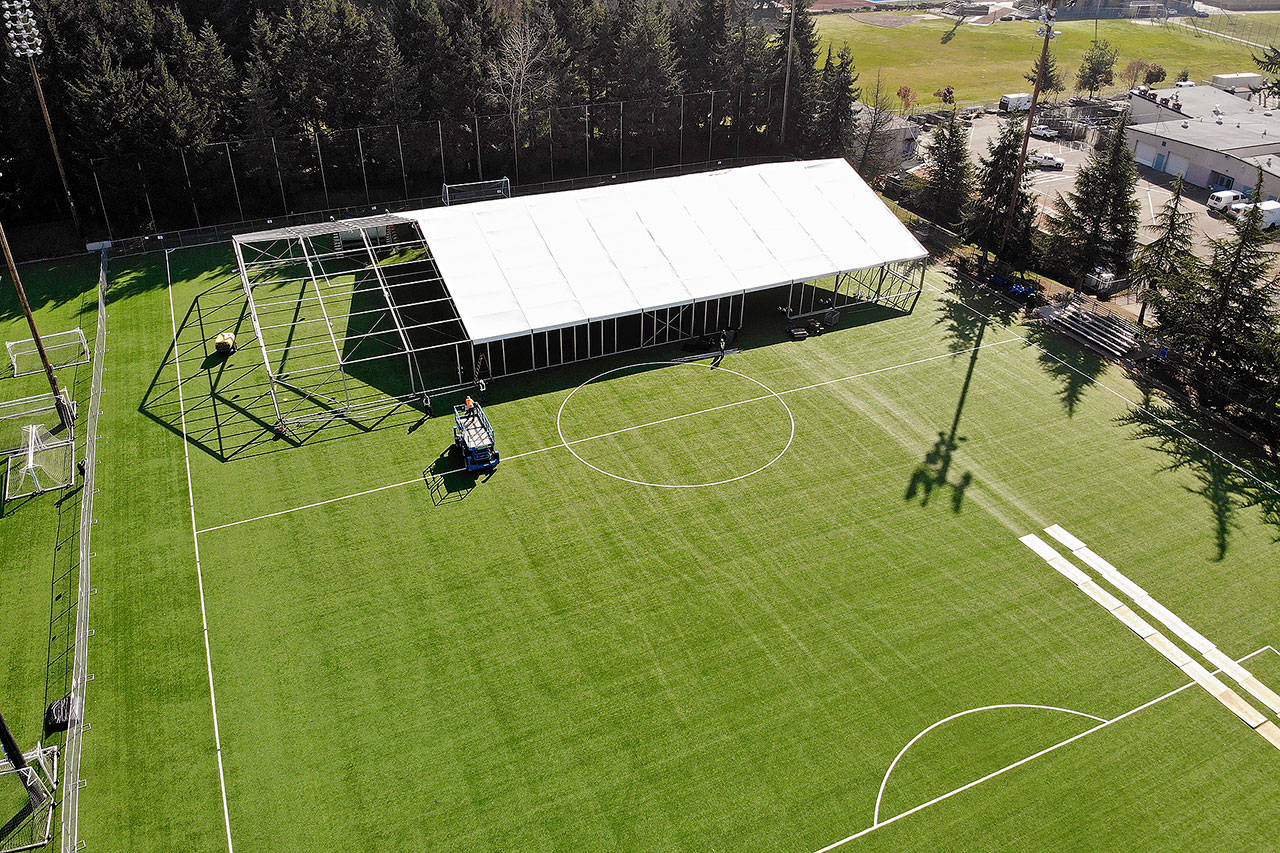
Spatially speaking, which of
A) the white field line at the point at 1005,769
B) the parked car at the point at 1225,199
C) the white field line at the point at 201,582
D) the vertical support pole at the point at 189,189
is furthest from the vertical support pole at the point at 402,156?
the parked car at the point at 1225,199

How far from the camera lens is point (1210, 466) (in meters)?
39.8

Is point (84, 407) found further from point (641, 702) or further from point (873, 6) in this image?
point (873, 6)

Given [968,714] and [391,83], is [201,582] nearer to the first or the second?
[968,714]

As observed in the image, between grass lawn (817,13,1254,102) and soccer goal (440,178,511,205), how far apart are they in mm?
70056

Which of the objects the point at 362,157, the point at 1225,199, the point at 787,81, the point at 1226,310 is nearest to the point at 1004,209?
the point at 1226,310

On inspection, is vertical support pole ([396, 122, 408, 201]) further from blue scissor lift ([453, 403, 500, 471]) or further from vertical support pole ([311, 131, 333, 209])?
blue scissor lift ([453, 403, 500, 471])

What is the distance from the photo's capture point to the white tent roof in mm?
43750

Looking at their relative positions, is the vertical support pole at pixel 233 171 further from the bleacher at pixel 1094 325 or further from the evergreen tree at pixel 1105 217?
the evergreen tree at pixel 1105 217

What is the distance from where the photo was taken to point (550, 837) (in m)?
23.9

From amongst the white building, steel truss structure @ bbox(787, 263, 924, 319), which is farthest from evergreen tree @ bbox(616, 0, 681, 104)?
the white building

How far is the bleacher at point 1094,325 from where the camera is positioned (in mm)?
48531

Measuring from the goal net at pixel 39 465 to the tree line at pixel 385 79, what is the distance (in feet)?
86.2

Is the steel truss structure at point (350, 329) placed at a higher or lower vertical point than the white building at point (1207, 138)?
lower

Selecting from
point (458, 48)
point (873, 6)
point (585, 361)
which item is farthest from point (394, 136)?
point (873, 6)
